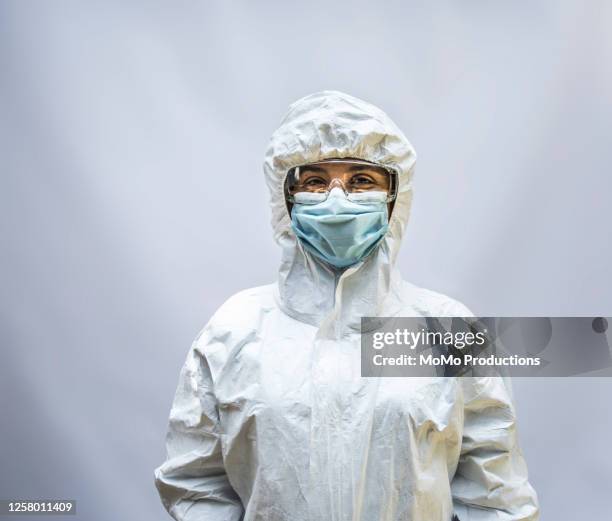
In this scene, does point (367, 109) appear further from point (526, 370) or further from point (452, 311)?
point (526, 370)

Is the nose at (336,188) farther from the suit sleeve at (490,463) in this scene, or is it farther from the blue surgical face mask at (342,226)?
the suit sleeve at (490,463)

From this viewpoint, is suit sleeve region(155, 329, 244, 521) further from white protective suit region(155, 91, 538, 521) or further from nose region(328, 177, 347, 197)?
nose region(328, 177, 347, 197)

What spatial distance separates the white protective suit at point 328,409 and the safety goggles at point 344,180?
2 centimetres

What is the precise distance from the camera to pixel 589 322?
229 centimetres

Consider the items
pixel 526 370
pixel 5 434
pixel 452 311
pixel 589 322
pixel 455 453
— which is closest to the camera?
pixel 455 453

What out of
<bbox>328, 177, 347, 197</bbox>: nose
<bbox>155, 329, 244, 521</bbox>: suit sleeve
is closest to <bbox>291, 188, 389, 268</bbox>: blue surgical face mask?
<bbox>328, 177, 347, 197</bbox>: nose

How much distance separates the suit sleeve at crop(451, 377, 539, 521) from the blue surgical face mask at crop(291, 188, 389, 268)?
327mm

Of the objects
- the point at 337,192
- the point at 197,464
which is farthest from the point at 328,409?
the point at 337,192

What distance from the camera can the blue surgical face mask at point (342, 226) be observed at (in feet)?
5.60

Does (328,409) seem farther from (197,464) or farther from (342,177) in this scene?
(342,177)

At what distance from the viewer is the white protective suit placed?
159 cm

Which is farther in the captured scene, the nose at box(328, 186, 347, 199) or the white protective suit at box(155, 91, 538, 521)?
the nose at box(328, 186, 347, 199)

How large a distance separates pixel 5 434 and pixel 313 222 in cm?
127

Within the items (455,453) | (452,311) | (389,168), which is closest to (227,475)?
(455,453)
